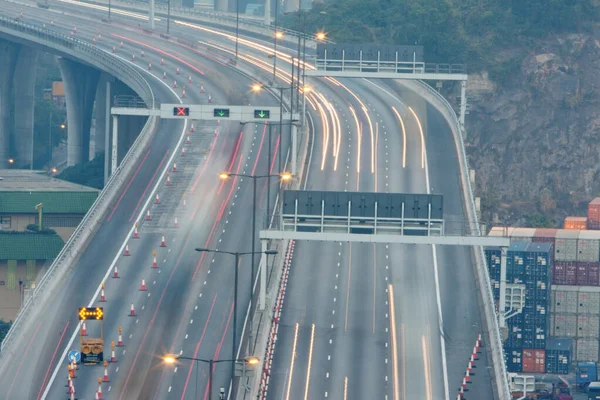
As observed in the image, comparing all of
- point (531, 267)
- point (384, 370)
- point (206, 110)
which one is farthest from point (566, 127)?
point (384, 370)

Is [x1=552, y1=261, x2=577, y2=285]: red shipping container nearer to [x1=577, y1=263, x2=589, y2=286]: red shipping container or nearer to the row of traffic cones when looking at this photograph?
[x1=577, y1=263, x2=589, y2=286]: red shipping container

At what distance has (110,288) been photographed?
360 ft

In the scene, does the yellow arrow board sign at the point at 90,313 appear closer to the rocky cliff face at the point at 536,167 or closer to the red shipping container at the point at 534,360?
the red shipping container at the point at 534,360

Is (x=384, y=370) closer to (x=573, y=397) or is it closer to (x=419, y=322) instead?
(x=419, y=322)

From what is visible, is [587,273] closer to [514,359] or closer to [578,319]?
[578,319]

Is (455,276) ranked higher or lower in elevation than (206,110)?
lower

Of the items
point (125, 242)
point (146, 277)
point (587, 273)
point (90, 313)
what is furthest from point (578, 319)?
point (90, 313)

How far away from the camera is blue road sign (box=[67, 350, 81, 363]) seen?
92.5m

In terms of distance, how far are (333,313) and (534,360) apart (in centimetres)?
3883

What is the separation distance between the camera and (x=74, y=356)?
305 ft

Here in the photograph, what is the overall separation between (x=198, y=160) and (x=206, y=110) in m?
9.27

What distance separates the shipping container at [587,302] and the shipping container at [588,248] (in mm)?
3509

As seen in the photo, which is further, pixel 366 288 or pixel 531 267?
pixel 531 267

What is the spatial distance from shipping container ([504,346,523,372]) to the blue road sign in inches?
2202
